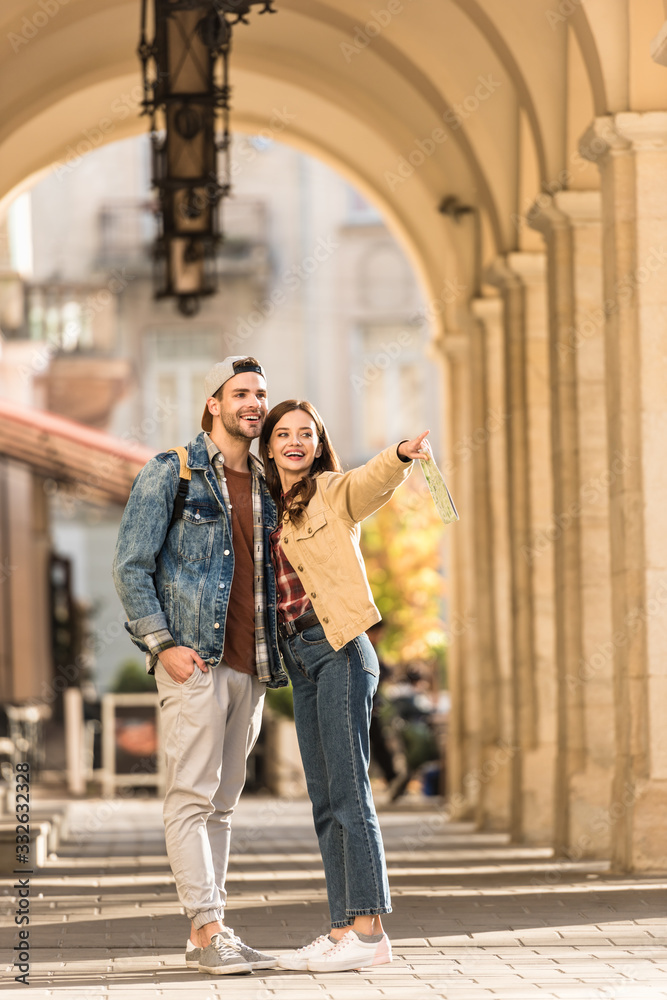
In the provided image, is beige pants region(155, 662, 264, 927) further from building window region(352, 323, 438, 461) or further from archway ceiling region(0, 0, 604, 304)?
→ building window region(352, 323, 438, 461)

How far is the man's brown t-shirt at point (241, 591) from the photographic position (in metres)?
5.79

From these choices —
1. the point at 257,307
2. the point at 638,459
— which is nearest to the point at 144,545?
the point at 638,459

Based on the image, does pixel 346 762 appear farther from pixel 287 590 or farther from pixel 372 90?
pixel 372 90

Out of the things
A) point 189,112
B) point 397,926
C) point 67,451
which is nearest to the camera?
point 397,926

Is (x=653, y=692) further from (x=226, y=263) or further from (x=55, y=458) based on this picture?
(x=226, y=263)

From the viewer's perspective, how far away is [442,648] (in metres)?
25.3

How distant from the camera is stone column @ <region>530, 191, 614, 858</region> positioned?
11.0 meters

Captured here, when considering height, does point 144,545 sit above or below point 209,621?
above

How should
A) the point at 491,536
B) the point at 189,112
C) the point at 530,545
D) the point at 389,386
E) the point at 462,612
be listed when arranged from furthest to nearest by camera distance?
the point at 389,386 < the point at 462,612 < the point at 491,536 < the point at 530,545 < the point at 189,112

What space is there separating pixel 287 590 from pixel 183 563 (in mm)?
388

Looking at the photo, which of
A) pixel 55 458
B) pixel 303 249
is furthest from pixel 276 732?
Result: pixel 303 249

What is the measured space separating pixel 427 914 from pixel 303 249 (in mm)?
27956

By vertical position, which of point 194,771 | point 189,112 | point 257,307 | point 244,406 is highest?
point 257,307

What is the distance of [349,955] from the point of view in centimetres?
553
